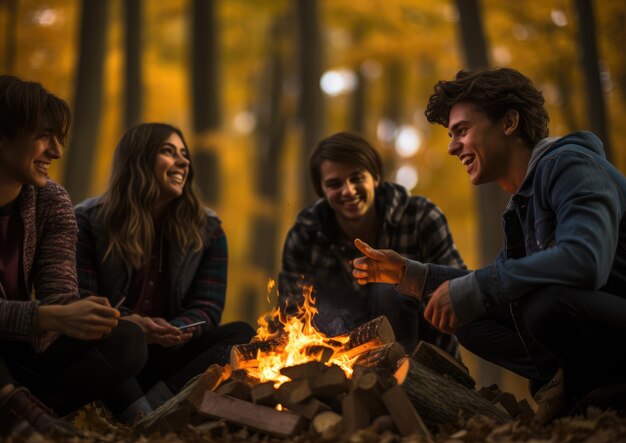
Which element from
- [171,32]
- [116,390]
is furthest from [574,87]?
[171,32]

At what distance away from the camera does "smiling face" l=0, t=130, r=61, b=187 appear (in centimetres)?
334

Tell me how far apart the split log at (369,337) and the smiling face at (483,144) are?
2.89ft

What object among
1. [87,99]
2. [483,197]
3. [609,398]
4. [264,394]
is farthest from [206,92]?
[609,398]

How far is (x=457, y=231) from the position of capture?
45.3ft

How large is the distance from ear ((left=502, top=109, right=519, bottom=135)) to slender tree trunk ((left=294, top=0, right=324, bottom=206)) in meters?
5.93

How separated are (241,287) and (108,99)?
14.2 ft

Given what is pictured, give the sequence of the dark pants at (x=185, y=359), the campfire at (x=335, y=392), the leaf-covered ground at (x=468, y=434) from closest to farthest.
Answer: the leaf-covered ground at (x=468, y=434), the campfire at (x=335, y=392), the dark pants at (x=185, y=359)

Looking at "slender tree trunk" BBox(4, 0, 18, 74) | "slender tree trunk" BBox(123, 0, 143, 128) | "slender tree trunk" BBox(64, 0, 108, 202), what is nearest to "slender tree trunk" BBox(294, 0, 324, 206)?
"slender tree trunk" BBox(123, 0, 143, 128)

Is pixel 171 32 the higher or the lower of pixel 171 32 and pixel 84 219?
the higher

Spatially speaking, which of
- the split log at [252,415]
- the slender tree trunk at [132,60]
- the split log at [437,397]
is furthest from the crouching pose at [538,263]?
the slender tree trunk at [132,60]

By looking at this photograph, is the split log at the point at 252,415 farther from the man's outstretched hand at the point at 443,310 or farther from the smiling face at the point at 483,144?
the smiling face at the point at 483,144

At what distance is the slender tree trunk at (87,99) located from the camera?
824cm

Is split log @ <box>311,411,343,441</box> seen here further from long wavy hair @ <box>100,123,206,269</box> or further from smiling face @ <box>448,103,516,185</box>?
long wavy hair @ <box>100,123,206,269</box>

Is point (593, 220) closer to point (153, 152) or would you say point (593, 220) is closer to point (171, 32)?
point (153, 152)
